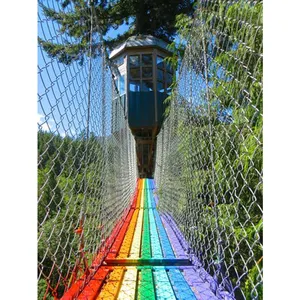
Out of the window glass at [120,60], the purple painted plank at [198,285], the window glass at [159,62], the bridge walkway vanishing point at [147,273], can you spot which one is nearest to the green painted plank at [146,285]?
the bridge walkway vanishing point at [147,273]

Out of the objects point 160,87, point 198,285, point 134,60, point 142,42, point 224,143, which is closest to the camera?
point 198,285

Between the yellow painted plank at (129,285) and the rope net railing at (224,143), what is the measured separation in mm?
273

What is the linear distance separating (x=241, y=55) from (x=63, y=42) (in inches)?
22.6

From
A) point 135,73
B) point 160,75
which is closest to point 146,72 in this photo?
point 135,73

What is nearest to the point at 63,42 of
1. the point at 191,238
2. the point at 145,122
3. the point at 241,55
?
the point at 241,55

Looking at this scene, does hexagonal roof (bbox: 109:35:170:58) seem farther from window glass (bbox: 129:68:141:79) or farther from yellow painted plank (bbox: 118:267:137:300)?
yellow painted plank (bbox: 118:267:137:300)

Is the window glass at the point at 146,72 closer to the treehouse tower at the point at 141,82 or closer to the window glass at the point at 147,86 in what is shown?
the treehouse tower at the point at 141,82

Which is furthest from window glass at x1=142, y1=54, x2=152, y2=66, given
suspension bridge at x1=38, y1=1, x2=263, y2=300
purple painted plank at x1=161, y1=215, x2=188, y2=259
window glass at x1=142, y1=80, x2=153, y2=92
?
purple painted plank at x1=161, y1=215, x2=188, y2=259

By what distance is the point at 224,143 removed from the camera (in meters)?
1.24

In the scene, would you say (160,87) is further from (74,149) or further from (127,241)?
(74,149)

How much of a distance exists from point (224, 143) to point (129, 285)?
2.04ft
